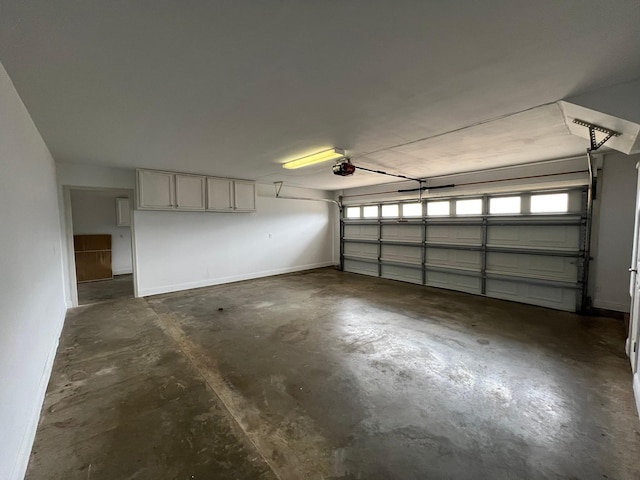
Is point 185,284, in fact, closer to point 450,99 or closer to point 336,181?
point 336,181

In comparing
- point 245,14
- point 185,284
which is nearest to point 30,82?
point 245,14

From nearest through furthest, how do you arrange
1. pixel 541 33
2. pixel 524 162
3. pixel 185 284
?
pixel 541 33 < pixel 524 162 < pixel 185 284

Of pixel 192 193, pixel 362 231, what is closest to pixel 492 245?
pixel 362 231

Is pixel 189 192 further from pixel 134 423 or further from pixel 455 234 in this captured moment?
pixel 455 234

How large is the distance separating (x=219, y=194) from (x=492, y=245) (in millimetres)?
6067

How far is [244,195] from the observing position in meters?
6.61

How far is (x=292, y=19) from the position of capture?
141 centimetres

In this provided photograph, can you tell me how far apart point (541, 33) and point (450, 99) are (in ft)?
2.84

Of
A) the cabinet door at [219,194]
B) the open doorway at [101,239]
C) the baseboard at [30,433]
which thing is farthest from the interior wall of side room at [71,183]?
the baseboard at [30,433]

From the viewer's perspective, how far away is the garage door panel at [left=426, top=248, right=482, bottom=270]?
5.62m

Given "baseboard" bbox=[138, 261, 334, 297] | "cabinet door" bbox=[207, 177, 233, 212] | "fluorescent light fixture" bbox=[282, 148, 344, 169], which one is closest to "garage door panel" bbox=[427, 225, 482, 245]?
"fluorescent light fixture" bbox=[282, 148, 344, 169]

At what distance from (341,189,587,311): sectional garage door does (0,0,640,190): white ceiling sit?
1764 millimetres

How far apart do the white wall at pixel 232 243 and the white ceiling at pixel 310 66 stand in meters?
2.58

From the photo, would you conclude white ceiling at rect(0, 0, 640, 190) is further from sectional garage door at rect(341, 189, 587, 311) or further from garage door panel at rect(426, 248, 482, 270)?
garage door panel at rect(426, 248, 482, 270)
